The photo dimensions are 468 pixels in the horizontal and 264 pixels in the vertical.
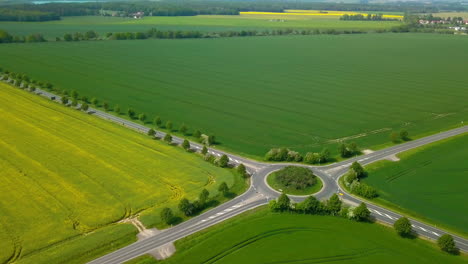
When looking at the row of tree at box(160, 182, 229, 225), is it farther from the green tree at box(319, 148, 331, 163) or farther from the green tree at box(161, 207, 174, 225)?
the green tree at box(319, 148, 331, 163)

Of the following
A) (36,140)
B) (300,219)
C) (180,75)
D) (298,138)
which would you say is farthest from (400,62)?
(36,140)

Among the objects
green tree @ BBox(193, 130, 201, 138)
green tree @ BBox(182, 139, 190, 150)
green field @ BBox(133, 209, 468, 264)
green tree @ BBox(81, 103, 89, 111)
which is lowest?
green field @ BBox(133, 209, 468, 264)

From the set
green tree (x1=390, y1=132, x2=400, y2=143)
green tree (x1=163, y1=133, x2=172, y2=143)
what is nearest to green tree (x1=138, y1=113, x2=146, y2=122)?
green tree (x1=163, y1=133, x2=172, y2=143)

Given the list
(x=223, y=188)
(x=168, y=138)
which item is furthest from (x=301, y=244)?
(x=168, y=138)

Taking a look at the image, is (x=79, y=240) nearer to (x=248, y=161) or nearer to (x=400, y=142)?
(x=248, y=161)

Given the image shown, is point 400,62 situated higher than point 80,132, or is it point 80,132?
point 400,62

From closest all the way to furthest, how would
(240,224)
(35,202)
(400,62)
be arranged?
(240,224) < (35,202) < (400,62)

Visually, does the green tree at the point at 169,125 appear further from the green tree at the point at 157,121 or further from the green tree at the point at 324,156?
the green tree at the point at 324,156
